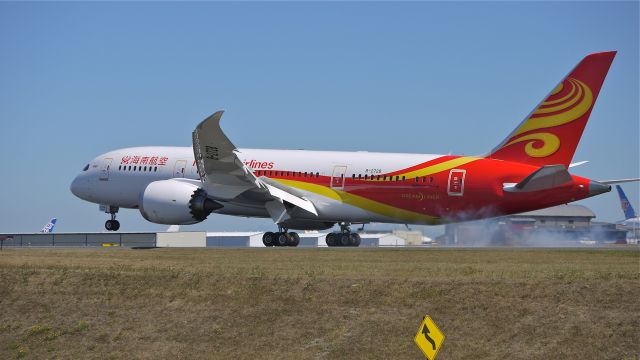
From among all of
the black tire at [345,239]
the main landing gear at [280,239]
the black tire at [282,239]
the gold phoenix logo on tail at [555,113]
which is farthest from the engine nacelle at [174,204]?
the gold phoenix logo on tail at [555,113]

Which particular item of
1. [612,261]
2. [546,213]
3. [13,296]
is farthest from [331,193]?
[546,213]

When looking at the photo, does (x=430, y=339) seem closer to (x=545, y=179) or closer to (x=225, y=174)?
(x=545, y=179)

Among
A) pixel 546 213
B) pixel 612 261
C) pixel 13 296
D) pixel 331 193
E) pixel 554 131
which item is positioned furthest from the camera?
pixel 546 213

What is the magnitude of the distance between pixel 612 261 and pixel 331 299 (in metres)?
12.7

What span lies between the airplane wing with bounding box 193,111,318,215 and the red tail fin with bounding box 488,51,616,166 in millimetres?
11425

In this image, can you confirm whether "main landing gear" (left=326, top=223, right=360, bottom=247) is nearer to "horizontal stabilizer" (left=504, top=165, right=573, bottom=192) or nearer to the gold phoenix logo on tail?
"horizontal stabilizer" (left=504, top=165, right=573, bottom=192)

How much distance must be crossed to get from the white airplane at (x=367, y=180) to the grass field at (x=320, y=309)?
8.14 metres

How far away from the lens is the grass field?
24.0 m

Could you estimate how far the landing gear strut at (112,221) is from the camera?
50.8 meters

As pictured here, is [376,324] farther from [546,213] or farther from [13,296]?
[546,213]

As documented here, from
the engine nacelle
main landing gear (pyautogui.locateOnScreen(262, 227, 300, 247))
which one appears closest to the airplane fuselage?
the engine nacelle

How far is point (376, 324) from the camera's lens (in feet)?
83.4

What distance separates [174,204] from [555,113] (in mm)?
19141

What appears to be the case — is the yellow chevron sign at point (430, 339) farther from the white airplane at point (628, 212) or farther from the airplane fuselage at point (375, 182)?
the white airplane at point (628, 212)
